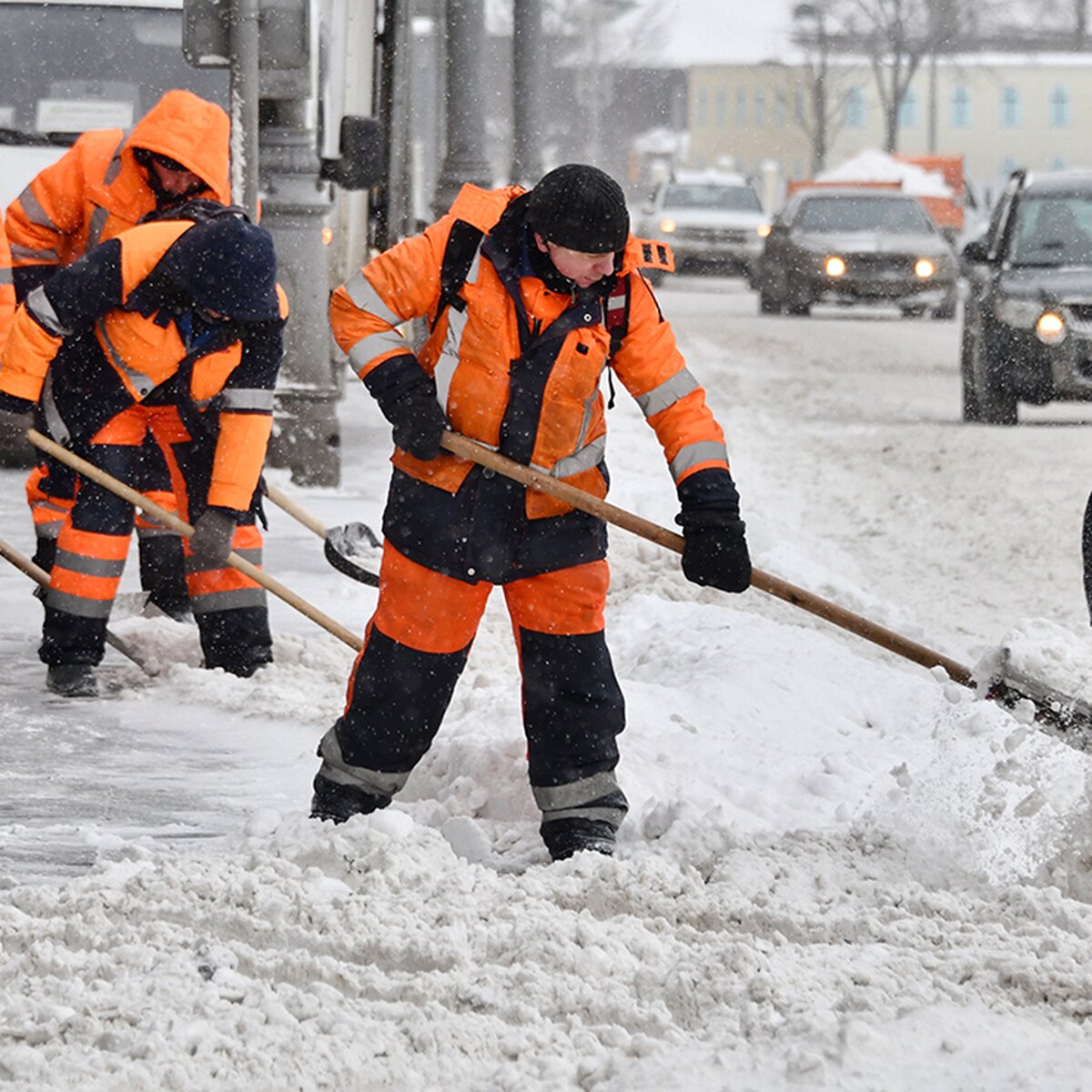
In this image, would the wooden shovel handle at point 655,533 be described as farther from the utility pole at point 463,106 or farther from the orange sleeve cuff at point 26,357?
the utility pole at point 463,106

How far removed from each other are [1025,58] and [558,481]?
3285 inches

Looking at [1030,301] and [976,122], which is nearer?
[1030,301]

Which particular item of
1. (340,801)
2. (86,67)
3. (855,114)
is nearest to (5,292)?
(340,801)

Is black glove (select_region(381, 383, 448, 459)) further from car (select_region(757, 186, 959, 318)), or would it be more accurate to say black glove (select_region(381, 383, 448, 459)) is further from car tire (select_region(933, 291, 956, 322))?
car tire (select_region(933, 291, 956, 322))

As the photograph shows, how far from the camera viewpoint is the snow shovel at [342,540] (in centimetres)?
685

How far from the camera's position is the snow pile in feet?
147

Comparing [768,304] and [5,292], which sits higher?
[5,292]

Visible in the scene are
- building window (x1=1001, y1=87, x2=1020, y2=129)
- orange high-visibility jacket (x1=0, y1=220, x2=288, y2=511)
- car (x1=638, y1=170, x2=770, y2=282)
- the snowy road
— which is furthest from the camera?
building window (x1=1001, y1=87, x2=1020, y2=129)

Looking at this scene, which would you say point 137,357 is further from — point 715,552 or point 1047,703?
point 1047,703

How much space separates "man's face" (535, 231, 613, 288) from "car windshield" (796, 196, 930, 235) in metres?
20.2

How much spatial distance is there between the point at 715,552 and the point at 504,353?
588mm

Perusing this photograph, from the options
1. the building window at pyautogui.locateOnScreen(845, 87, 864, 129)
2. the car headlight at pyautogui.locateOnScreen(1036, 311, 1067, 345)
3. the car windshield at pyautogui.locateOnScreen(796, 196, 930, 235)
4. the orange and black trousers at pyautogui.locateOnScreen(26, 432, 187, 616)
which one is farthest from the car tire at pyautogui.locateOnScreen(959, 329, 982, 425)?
the building window at pyautogui.locateOnScreen(845, 87, 864, 129)

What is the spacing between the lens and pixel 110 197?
6.31 metres

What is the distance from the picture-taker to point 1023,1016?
142 inches
